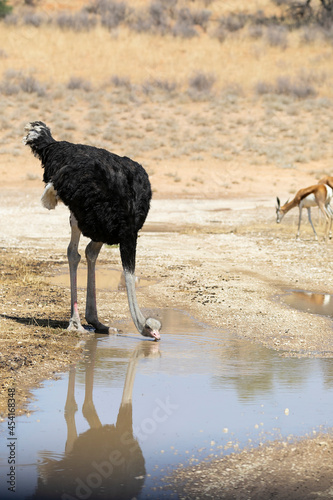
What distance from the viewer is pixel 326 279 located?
11.9 metres

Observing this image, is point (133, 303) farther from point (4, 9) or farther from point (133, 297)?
point (4, 9)

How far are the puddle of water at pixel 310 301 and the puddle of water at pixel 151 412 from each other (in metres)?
2.34

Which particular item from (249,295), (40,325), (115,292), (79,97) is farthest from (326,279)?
(79,97)

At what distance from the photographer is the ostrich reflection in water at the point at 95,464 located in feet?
12.5

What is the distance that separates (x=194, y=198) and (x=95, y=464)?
2279cm

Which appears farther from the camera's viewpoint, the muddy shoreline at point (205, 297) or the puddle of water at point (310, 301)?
the puddle of water at point (310, 301)

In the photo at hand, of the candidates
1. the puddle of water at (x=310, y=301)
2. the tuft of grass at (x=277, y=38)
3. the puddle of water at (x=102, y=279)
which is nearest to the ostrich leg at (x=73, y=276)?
the puddle of water at (x=102, y=279)

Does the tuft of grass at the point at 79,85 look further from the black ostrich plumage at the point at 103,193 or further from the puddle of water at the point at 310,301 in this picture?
the black ostrich plumage at the point at 103,193

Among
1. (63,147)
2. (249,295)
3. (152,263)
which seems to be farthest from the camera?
(152,263)

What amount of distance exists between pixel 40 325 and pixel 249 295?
3358 millimetres

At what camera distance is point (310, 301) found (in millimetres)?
10055

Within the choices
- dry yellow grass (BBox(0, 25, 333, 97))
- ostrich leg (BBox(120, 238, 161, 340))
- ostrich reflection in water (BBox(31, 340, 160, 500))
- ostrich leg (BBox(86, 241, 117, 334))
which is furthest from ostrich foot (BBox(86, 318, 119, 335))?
dry yellow grass (BBox(0, 25, 333, 97))

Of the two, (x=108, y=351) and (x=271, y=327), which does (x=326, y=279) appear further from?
(x=108, y=351)

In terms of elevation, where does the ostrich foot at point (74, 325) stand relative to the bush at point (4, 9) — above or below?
below
